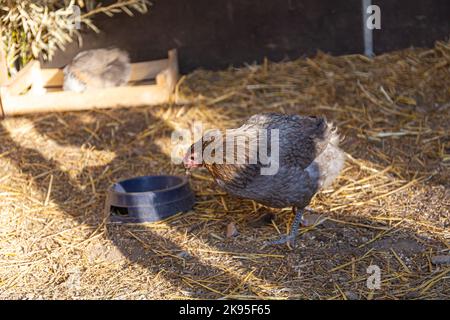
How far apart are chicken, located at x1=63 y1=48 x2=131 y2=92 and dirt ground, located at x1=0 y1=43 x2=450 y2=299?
14.7 inches

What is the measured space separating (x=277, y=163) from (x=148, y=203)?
920mm

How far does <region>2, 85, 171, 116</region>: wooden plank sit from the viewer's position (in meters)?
5.69

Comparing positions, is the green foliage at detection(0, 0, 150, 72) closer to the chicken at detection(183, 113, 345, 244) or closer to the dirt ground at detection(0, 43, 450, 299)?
the dirt ground at detection(0, 43, 450, 299)

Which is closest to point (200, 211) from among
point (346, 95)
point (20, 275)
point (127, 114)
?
point (20, 275)

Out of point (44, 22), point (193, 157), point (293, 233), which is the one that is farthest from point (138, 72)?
point (293, 233)

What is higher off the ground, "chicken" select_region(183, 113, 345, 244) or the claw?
"chicken" select_region(183, 113, 345, 244)

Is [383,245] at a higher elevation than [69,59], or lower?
lower

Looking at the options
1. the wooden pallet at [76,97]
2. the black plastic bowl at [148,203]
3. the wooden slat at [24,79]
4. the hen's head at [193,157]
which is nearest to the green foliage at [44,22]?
the wooden slat at [24,79]

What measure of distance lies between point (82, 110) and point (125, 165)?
42.2 inches

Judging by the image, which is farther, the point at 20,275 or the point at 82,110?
the point at 82,110

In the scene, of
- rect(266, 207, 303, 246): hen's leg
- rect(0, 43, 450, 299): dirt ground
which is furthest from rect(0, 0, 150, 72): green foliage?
rect(266, 207, 303, 246): hen's leg

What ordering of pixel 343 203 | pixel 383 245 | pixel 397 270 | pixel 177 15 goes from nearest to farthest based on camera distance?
pixel 397 270
pixel 383 245
pixel 343 203
pixel 177 15

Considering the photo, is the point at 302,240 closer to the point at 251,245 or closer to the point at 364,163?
the point at 251,245

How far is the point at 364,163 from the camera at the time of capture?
4.68 meters
